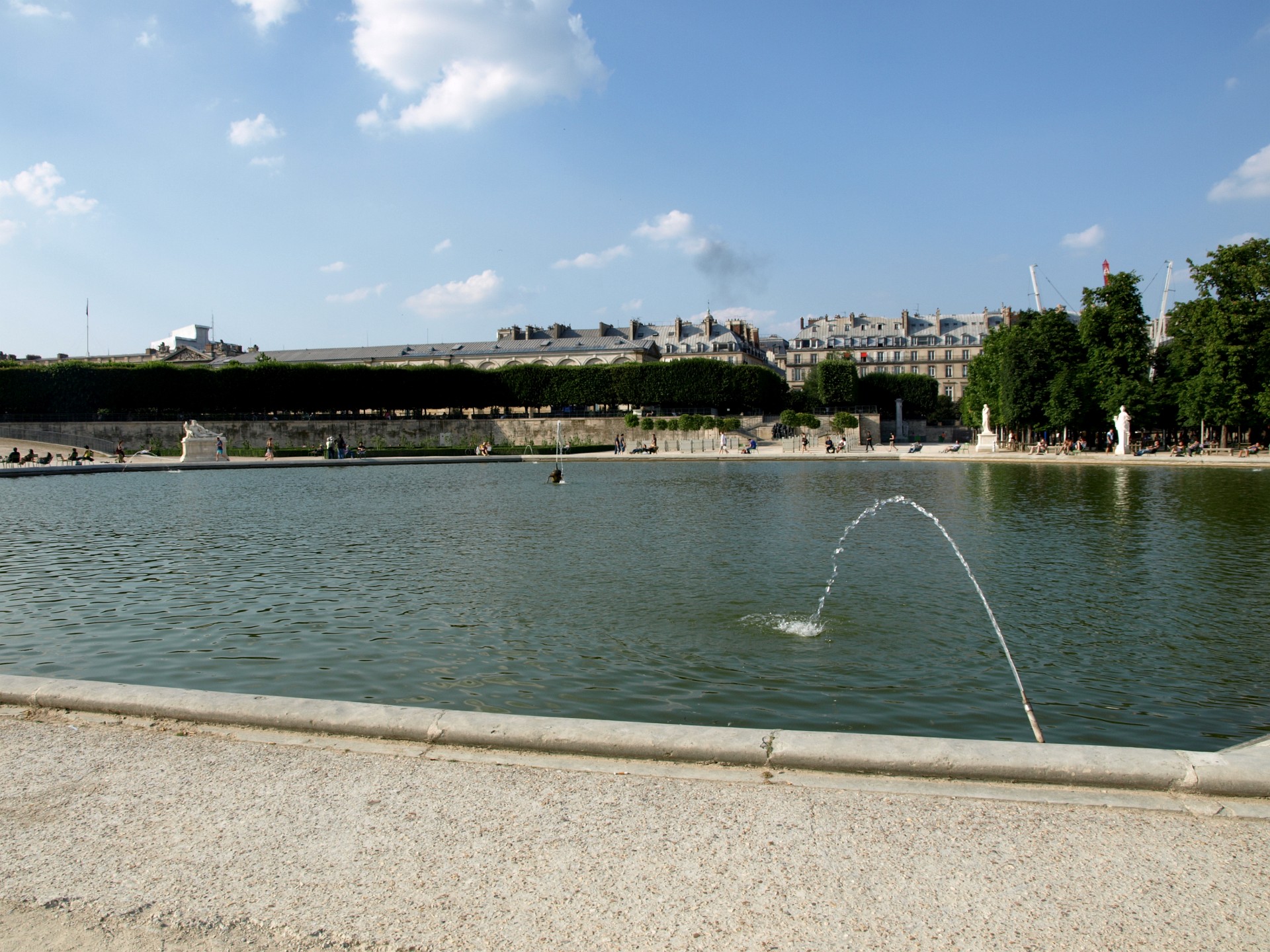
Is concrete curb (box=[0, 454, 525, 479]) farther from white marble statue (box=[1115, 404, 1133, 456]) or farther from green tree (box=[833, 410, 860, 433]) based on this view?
white marble statue (box=[1115, 404, 1133, 456])

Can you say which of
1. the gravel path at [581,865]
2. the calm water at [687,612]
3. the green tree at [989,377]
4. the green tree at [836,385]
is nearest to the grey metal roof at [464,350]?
the green tree at [836,385]

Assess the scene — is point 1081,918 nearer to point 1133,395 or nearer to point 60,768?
point 60,768

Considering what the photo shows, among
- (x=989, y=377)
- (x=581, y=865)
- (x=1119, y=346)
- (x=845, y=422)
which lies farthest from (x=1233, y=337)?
(x=581, y=865)

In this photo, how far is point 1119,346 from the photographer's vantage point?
44.7 m

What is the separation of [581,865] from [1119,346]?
160 ft

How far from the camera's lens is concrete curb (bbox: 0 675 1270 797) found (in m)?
4.25

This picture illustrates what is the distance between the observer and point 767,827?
3.83m

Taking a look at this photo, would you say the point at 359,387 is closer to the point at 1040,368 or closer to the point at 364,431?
the point at 364,431

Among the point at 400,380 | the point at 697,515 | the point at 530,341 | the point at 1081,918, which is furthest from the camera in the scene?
the point at 530,341

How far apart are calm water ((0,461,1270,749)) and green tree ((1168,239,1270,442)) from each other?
23810mm

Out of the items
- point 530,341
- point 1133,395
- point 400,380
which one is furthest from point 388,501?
point 530,341

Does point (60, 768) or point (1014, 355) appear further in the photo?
point (1014, 355)

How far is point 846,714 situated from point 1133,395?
45128mm

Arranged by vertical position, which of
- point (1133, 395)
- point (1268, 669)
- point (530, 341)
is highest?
point (530, 341)
